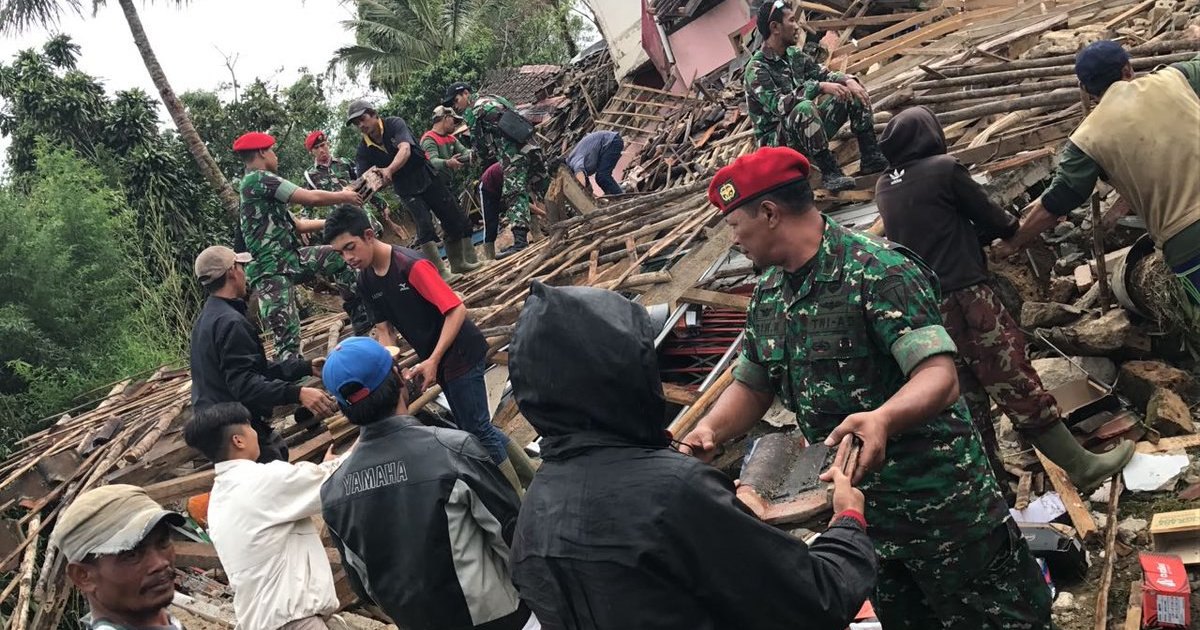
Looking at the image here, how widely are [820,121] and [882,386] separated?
14.5 feet

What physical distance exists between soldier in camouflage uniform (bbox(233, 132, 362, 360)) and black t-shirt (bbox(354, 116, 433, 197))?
166 centimetres

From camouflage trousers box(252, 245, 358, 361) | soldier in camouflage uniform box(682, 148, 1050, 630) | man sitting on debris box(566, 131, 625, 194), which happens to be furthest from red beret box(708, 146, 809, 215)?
man sitting on debris box(566, 131, 625, 194)

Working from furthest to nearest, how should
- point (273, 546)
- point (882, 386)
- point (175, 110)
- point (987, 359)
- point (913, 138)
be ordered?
point (175, 110)
point (913, 138)
point (987, 359)
point (273, 546)
point (882, 386)

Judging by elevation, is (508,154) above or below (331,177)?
below

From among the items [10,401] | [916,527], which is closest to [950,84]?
[916,527]

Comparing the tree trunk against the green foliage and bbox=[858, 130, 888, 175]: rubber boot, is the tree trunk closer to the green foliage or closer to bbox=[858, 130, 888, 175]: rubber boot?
the green foliage

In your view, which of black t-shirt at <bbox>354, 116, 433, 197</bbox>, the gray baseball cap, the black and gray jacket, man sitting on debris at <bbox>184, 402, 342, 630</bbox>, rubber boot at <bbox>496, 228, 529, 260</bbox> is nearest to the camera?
the black and gray jacket

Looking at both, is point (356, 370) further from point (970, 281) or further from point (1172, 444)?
point (1172, 444)

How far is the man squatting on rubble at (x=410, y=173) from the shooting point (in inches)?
336

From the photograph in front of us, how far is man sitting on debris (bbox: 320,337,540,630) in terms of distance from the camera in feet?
9.61

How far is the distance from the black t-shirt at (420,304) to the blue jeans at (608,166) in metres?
5.94

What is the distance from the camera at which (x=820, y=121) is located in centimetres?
670

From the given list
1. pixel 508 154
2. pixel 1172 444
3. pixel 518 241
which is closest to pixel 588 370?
pixel 1172 444

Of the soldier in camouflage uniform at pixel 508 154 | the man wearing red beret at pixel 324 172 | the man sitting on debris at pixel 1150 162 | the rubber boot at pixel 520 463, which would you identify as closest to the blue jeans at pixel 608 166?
the soldier in camouflage uniform at pixel 508 154
